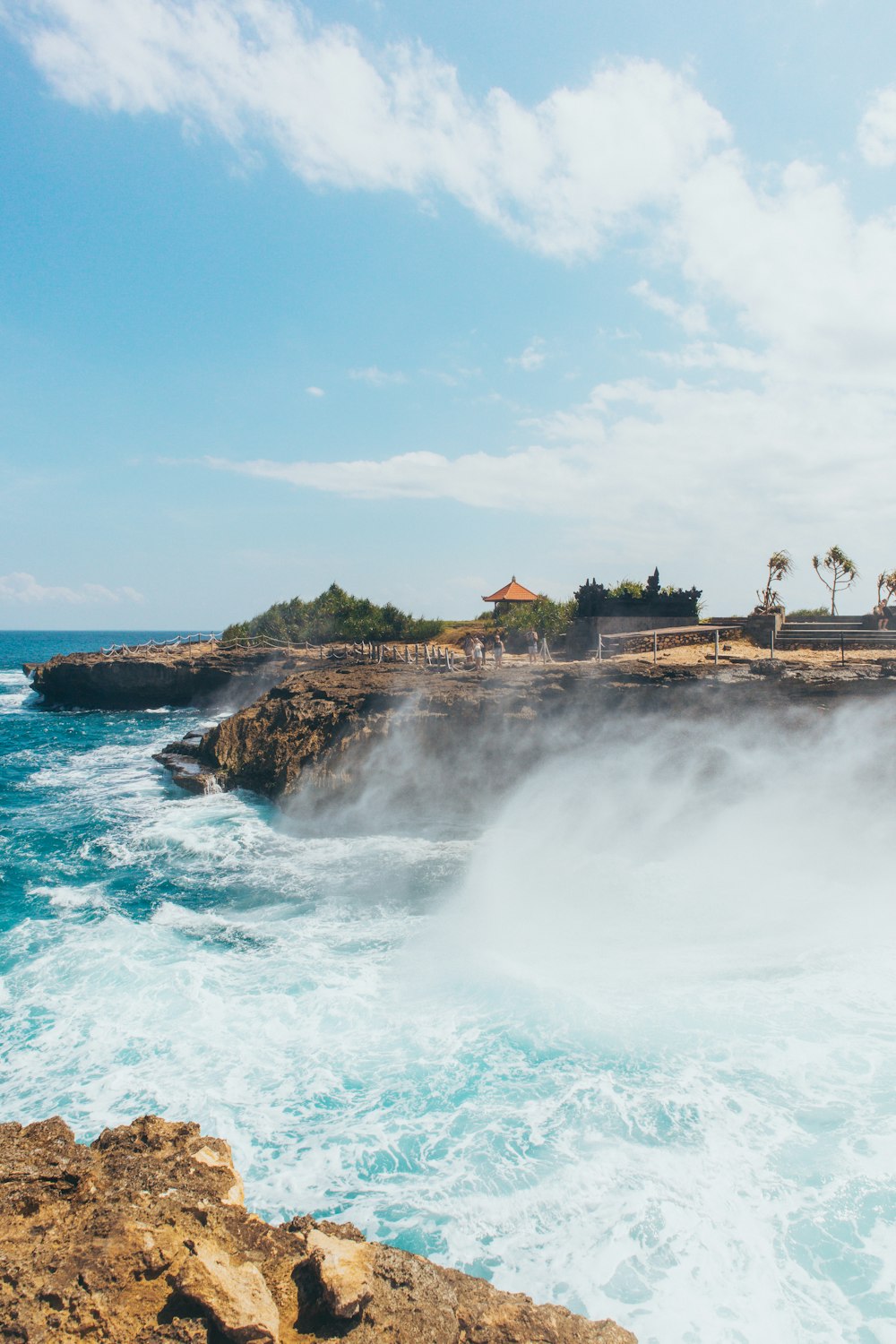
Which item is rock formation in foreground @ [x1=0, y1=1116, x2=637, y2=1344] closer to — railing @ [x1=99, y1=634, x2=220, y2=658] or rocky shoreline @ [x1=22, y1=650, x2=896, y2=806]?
rocky shoreline @ [x1=22, y1=650, x2=896, y2=806]

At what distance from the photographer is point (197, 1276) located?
4082mm

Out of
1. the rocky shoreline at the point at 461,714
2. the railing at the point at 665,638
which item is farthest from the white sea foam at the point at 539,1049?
the railing at the point at 665,638

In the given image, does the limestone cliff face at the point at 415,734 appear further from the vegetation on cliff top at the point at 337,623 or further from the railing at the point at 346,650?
the vegetation on cliff top at the point at 337,623

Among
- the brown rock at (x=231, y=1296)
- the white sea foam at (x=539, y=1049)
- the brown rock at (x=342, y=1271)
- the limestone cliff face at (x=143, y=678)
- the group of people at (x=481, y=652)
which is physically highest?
the group of people at (x=481, y=652)

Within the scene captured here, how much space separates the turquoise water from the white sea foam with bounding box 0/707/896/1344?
0.04 metres

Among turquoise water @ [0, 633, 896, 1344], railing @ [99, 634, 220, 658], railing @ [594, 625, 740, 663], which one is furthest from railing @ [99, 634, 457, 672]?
turquoise water @ [0, 633, 896, 1344]

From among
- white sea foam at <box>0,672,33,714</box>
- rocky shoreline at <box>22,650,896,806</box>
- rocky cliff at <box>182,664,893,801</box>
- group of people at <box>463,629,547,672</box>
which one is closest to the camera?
rocky shoreline at <box>22,650,896,806</box>

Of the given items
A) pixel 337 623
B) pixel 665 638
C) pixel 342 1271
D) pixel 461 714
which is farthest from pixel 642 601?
pixel 342 1271

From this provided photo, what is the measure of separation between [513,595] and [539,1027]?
4449cm

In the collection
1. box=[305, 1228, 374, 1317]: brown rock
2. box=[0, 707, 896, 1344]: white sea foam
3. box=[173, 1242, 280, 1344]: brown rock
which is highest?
box=[173, 1242, 280, 1344]: brown rock

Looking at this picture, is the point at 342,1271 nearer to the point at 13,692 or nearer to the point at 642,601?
the point at 642,601

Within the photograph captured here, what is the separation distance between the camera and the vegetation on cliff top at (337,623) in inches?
2168

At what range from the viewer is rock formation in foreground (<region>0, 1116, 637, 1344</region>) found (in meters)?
3.85

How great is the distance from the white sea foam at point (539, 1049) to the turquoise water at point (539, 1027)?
44 millimetres
